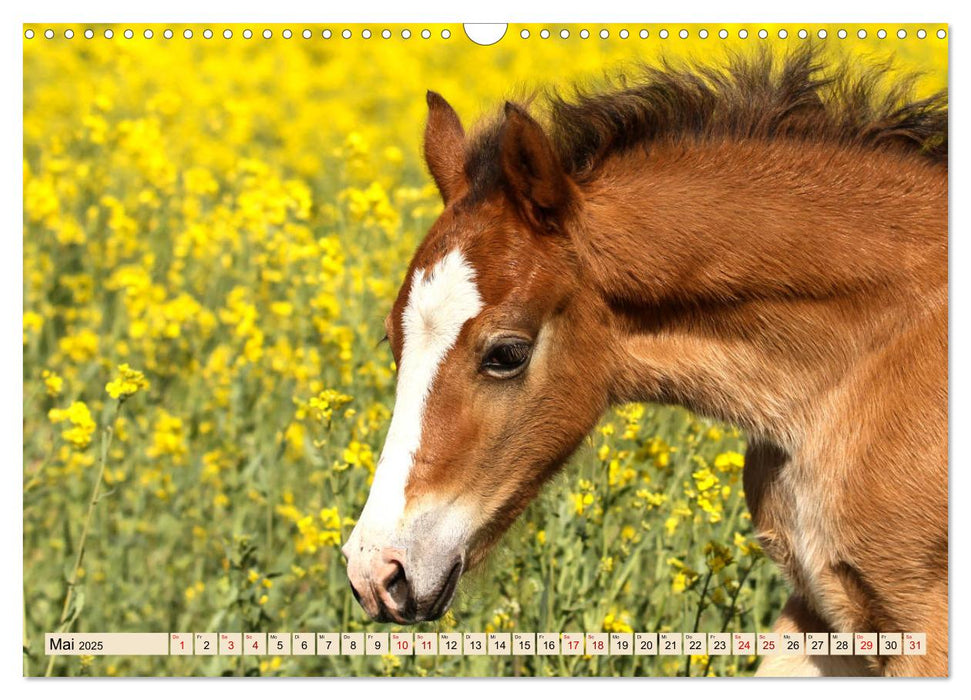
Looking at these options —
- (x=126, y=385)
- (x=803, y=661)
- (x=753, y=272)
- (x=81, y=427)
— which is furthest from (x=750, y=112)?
(x=81, y=427)

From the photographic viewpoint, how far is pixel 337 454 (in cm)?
504

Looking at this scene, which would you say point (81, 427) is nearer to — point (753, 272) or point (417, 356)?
point (417, 356)

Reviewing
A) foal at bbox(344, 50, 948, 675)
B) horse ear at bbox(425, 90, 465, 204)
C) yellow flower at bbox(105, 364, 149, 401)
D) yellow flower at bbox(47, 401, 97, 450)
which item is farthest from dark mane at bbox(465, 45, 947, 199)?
yellow flower at bbox(47, 401, 97, 450)

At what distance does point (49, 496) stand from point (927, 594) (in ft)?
13.0

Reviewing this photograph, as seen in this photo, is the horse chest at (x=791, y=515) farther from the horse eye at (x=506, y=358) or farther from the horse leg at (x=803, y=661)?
the horse eye at (x=506, y=358)

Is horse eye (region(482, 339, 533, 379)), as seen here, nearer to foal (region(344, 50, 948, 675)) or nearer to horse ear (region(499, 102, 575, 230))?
foal (region(344, 50, 948, 675))

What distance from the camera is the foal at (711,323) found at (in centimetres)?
337

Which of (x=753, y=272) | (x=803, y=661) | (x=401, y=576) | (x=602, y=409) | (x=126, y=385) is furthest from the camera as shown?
(x=126, y=385)

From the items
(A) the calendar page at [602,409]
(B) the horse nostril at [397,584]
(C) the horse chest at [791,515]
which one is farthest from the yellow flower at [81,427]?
(C) the horse chest at [791,515]

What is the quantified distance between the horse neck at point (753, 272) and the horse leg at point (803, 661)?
22.3 inches

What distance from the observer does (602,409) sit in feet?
12.0

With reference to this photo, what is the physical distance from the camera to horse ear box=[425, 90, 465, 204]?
3.86 meters

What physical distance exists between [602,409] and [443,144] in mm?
927

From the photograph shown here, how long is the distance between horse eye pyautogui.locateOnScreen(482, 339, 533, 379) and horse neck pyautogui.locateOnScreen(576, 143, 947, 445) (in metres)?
0.28
